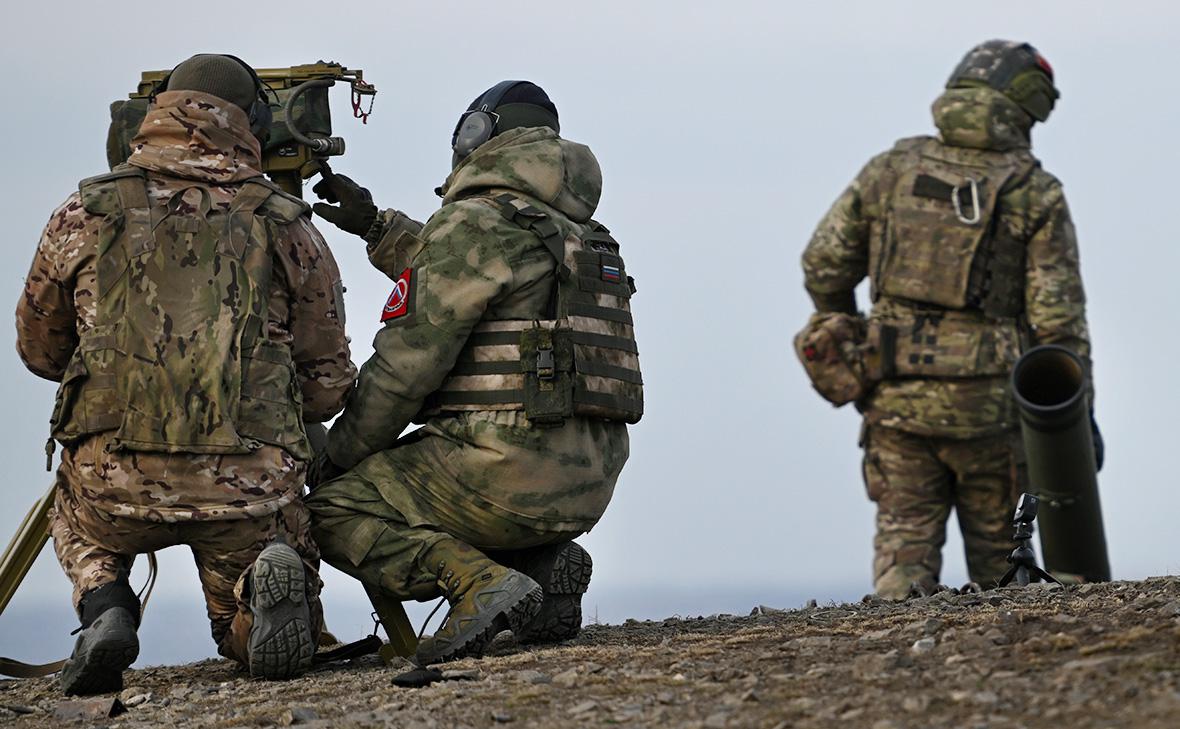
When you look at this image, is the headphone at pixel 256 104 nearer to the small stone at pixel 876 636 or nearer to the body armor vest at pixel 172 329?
the body armor vest at pixel 172 329

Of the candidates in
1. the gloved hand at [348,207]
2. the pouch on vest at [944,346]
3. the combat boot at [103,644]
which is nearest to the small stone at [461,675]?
the combat boot at [103,644]

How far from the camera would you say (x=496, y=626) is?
6.98 meters

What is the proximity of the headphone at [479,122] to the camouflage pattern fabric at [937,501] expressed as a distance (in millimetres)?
4222

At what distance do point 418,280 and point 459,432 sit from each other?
1.74 ft

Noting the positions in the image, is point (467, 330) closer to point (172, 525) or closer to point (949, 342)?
point (172, 525)

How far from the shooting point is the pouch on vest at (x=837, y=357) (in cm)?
1134

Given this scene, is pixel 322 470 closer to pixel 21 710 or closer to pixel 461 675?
pixel 21 710

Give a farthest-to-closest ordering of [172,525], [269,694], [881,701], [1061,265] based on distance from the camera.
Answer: [1061,265], [172,525], [269,694], [881,701]

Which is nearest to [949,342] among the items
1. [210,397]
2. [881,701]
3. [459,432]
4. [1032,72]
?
[1032,72]

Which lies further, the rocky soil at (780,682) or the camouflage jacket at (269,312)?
the camouflage jacket at (269,312)

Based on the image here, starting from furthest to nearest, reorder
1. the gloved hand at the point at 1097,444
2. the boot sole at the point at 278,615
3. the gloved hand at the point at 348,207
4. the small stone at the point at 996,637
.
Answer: the gloved hand at the point at 1097,444, the gloved hand at the point at 348,207, the boot sole at the point at 278,615, the small stone at the point at 996,637

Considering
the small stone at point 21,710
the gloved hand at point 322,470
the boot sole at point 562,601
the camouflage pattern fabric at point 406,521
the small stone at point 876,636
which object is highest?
the gloved hand at point 322,470

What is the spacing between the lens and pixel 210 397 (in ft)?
23.1

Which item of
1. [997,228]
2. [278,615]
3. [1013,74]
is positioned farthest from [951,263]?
[278,615]
